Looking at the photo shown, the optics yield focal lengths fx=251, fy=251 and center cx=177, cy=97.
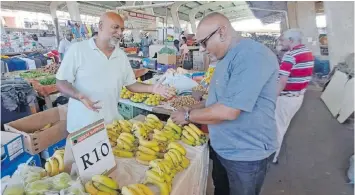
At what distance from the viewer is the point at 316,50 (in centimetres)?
950

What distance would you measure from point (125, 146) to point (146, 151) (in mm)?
179

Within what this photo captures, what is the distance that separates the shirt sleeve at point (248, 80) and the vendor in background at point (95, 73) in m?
1.01

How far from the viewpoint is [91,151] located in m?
1.27

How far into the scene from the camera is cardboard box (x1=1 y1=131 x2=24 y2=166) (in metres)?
1.98

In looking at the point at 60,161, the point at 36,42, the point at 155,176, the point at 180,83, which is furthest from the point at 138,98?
the point at 36,42

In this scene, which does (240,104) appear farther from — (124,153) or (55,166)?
(55,166)

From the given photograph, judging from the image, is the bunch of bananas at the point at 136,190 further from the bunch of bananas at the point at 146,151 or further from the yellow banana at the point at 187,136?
the yellow banana at the point at 187,136

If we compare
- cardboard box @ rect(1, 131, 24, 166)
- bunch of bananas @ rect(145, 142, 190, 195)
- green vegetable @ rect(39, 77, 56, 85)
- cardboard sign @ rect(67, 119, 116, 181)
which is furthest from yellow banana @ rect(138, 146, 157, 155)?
green vegetable @ rect(39, 77, 56, 85)

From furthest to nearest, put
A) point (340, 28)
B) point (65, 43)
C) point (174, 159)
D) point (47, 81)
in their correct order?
point (65, 43)
point (340, 28)
point (47, 81)
point (174, 159)

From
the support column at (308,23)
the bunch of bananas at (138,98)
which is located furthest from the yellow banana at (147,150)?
the support column at (308,23)

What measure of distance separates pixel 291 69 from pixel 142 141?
2.26 m

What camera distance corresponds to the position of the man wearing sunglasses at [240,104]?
1319 mm

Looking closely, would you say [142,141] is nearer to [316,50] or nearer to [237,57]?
[237,57]

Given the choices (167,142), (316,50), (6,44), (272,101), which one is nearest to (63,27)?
(6,44)
